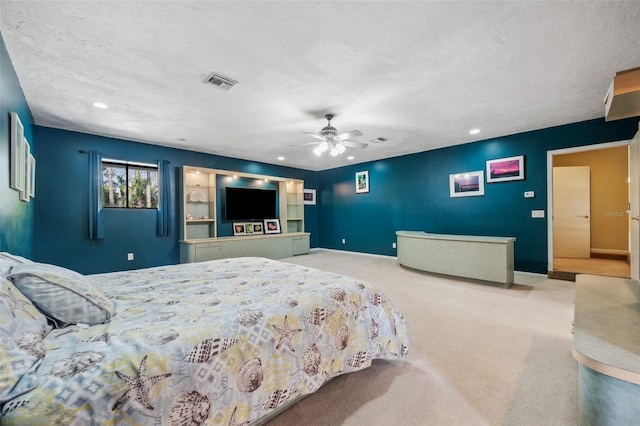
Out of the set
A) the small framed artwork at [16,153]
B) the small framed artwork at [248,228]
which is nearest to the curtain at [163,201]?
the small framed artwork at [248,228]

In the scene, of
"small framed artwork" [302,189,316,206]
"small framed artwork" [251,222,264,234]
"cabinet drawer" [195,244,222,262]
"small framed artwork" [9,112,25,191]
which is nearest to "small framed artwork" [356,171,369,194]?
"small framed artwork" [302,189,316,206]

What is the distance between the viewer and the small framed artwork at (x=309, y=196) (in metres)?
7.70

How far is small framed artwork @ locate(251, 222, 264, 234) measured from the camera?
20.9 feet

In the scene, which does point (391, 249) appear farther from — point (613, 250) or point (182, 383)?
point (182, 383)

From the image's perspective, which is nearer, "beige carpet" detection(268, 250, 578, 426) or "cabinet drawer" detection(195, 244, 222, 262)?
"beige carpet" detection(268, 250, 578, 426)

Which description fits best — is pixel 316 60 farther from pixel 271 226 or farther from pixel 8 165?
pixel 271 226

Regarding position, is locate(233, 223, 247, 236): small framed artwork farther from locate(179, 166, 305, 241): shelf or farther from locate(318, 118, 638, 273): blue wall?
locate(318, 118, 638, 273): blue wall

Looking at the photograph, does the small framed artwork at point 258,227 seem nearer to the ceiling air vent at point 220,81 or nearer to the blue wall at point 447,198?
the blue wall at point 447,198

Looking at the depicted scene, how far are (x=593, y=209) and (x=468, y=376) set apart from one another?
6615mm

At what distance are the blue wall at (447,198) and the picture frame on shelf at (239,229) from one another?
2.63 m

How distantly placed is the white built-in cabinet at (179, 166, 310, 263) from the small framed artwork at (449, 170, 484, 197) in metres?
3.84

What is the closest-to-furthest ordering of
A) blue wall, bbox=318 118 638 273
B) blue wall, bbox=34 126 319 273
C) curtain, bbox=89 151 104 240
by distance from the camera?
blue wall, bbox=34 126 319 273, curtain, bbox=89 151 104 240, blue wall, bbox=318 118 638 273

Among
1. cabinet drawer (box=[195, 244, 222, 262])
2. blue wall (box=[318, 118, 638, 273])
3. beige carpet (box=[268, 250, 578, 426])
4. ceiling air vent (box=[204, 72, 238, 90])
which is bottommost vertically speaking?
beige carpet (box=[268, 250, 578, 426])

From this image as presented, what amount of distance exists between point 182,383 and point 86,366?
328mm
